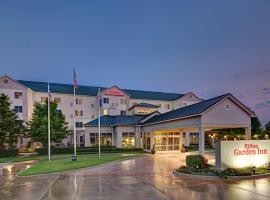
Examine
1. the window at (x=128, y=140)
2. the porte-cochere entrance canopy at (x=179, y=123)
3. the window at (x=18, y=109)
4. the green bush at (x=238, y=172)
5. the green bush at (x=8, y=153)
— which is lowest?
the green bush at (x=8, y=153)

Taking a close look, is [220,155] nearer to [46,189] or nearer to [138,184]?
[138,184]

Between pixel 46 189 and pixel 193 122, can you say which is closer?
pixel 46 189

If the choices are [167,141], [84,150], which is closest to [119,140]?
[84,150]

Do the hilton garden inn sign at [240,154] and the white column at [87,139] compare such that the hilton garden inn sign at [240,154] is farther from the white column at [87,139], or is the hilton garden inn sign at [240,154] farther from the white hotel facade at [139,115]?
the white column at [87,139]

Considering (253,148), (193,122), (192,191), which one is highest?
(193,122)

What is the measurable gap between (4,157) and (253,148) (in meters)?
35.8

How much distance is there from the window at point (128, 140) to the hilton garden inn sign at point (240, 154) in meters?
30.2

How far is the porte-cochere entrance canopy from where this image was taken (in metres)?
25.1

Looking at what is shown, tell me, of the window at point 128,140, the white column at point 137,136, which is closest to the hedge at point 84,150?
the white column at point 137,136

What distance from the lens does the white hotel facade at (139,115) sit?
2544cm

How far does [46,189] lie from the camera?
14.5 m

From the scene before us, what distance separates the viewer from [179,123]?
30312mm

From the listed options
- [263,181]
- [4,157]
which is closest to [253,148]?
[263,181]

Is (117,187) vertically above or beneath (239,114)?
beneath
